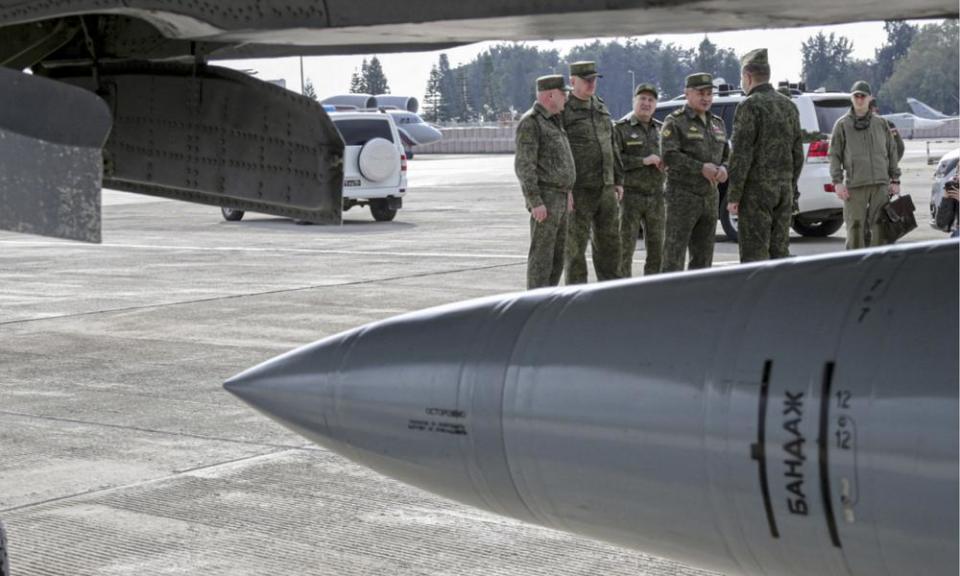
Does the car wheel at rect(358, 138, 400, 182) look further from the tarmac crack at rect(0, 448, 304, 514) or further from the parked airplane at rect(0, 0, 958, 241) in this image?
the parked airplane at rect(0, 0, 958, 241)

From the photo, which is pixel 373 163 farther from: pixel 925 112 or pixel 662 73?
pixel 662 73

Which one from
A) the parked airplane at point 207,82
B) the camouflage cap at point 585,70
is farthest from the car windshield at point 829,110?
the parked airplane at point 207,82

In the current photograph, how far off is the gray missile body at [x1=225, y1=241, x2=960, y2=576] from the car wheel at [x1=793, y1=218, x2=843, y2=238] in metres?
12.6

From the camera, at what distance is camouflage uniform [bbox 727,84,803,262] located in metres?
9.71

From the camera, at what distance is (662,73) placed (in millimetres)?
108000

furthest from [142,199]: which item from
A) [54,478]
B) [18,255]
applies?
[54,478]

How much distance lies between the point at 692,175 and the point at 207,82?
5124 millimetres

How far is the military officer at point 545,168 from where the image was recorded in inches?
377

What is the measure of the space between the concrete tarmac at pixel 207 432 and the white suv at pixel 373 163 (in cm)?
390

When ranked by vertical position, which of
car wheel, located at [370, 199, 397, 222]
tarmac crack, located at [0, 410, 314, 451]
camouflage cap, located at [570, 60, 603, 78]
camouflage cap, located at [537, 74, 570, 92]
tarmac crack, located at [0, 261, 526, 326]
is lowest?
tarmac crack, located at [0, 410, 314, 451]

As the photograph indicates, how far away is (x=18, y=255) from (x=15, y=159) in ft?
44.9

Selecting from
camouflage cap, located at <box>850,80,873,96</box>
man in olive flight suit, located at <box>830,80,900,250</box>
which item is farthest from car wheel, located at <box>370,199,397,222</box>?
camouflage cap, located at <box>850,80,873,96</box>

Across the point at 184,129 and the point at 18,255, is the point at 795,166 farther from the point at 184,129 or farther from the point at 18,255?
the point at 18,255

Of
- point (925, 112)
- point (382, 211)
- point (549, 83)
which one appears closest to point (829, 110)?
point (549, 83)
